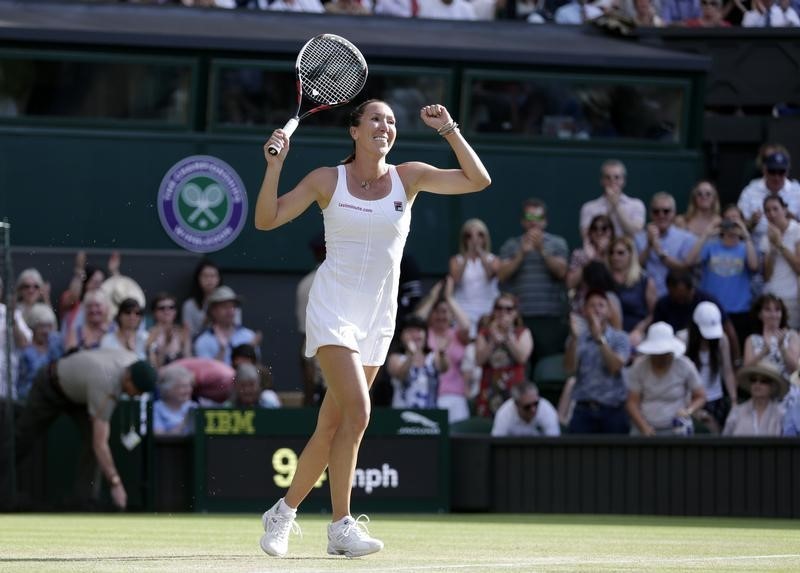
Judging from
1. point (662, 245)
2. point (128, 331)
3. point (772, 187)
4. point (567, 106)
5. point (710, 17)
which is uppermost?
point (710, 17)

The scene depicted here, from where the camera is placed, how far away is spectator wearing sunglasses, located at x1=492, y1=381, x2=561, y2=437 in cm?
1352

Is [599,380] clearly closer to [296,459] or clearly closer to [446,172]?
[296,459]

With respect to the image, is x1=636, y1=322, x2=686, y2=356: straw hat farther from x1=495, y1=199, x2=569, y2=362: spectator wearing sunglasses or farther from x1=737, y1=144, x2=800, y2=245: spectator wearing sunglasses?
x1=737, y1=144, x2=800, y2=245: spectator wearing sunglasses

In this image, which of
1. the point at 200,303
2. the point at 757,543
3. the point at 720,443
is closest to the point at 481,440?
the point at 720,443

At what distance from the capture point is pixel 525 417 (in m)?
13.6

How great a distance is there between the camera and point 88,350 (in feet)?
43.1

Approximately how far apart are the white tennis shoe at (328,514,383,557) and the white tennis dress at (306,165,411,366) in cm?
73

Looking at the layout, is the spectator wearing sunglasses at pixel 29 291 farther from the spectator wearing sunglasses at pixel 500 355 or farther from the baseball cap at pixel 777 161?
the baseball cap at pixel 777 161

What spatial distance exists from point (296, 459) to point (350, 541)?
18.0 feet

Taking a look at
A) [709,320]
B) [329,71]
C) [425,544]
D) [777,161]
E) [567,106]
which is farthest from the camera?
[567,106]

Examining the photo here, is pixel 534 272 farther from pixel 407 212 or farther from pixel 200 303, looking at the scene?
pixel 407 212

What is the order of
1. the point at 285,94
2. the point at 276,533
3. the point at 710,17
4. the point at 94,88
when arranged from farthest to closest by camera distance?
the point at 710,17 < the point at 285,94 < the point at 94,88 < the point at 276,533

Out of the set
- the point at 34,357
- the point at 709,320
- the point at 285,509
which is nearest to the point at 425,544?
the point at 285,509

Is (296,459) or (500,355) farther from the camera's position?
(500,355)
